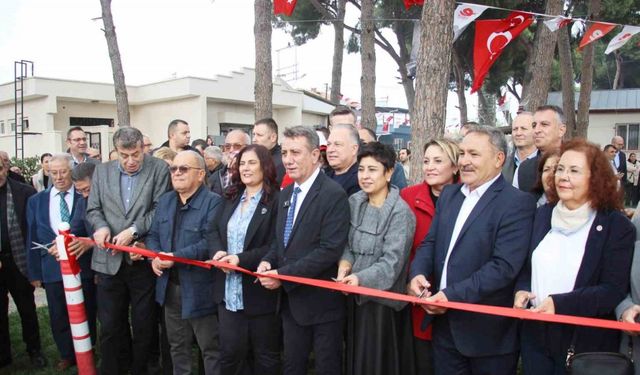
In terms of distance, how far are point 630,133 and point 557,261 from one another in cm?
2811

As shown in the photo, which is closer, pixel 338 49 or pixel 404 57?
pixel 338 49

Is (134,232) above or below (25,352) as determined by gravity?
above

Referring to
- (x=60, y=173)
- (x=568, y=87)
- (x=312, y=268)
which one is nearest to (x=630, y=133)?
(x=568, y=87)

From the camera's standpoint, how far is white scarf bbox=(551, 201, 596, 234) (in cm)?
258

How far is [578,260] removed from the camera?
8.40 feet

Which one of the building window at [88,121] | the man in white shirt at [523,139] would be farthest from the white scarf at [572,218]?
the building window at [88,121]

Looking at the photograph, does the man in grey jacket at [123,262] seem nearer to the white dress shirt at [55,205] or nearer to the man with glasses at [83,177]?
the man with glasses at [83,177]

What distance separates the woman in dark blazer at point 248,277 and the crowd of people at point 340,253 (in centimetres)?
1

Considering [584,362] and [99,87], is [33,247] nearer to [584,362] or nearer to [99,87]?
[584,362]

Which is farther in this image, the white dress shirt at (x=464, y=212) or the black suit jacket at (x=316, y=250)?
the black suit jacket at (x=316, y=250)

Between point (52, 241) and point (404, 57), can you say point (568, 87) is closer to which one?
point (404, 57)

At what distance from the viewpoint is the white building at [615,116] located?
1022 inches

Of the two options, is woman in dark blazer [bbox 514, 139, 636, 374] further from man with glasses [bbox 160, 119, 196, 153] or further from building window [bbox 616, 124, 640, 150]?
building window [bbox 616, 124, 640, 150]

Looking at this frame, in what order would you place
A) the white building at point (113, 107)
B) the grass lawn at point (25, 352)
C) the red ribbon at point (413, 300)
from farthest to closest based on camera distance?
the white building at point (113, 107) → the grass lawn at point (25, 352) → the red ribbon at point (413, 300)
